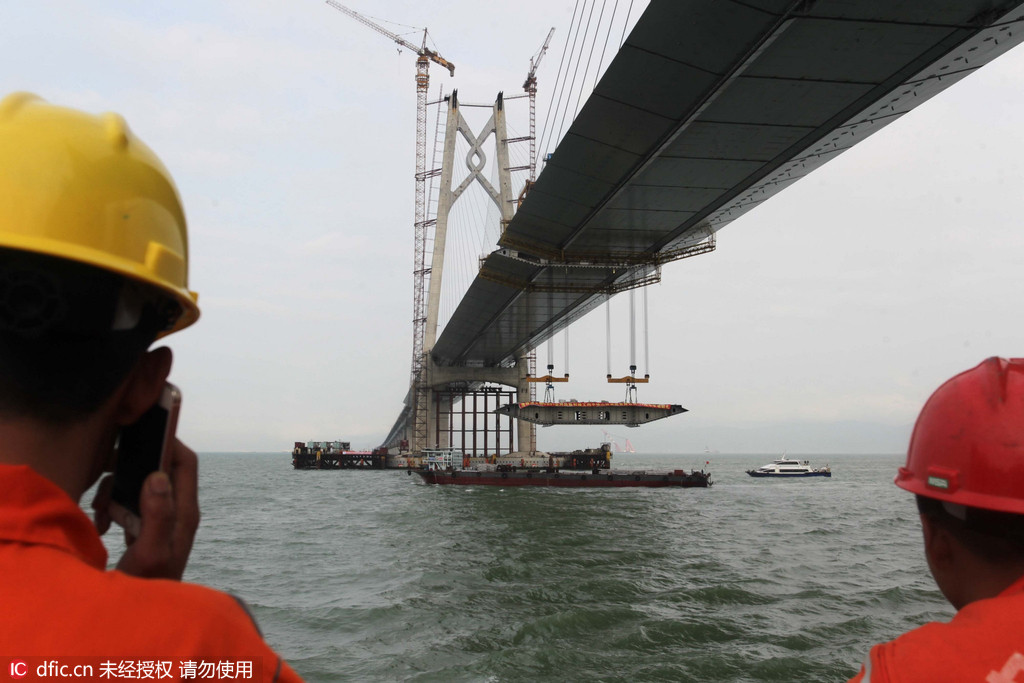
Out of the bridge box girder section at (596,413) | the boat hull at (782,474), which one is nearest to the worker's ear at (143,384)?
the bridge box girder section at (596,413)

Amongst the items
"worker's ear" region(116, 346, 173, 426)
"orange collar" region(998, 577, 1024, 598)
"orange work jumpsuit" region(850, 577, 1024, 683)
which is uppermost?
"worker's ear" region(116, 346, 173, 426)

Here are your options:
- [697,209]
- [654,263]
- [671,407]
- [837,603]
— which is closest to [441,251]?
[671,407]

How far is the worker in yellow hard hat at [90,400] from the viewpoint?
0.79 meters

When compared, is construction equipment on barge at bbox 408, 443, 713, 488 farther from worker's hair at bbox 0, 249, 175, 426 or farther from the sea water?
worker's hair at bbox 0, 249, 175, 426

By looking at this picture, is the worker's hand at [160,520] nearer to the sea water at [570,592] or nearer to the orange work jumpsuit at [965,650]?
the orange work jumpsuit at [965,650]

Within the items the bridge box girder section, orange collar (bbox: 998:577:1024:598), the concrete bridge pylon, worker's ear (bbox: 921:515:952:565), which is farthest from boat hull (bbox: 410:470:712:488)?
orange collar (bbox: 998:577:1024:598)

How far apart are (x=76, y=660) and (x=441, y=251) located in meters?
52.5

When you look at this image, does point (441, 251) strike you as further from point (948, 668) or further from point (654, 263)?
point (948, 668)

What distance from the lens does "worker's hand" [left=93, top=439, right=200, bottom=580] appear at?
985 mm

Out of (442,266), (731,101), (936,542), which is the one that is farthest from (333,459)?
(936,542)

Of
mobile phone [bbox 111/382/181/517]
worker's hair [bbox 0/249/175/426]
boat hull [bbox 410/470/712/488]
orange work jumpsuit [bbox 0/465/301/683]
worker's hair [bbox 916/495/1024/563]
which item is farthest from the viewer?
boat hull [bbox 410/470/712/488]

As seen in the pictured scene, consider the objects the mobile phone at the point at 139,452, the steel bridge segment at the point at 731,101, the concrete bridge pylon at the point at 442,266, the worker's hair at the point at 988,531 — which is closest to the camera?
the mobile phone at the point at 139,452

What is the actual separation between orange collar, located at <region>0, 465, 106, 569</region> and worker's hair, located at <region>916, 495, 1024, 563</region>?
5.14 ft

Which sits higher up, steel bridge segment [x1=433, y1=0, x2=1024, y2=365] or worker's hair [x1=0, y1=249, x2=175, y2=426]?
steel bridge segment [x1=433, y1=0, x2=1024, y2=365]
